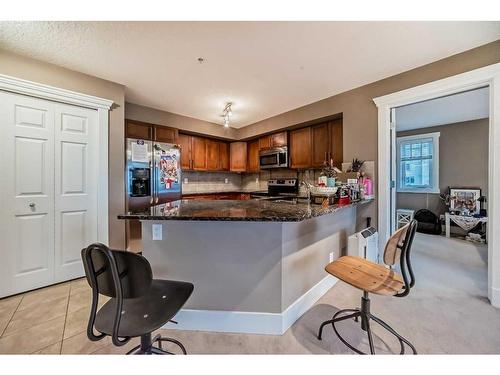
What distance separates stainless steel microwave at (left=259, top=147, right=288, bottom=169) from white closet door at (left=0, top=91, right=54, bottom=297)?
3.29m

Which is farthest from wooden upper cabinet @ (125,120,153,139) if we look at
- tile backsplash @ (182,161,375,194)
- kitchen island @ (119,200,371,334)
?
kitchen island @ (119,200,371,334)

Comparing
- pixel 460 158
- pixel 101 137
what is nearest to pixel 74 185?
pixel 101 137

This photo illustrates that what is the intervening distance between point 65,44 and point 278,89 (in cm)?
228

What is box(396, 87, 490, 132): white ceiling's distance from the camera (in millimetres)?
3328

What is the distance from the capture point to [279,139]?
4.33 meters

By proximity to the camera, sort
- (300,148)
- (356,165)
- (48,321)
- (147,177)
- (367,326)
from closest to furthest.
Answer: (367,326), (48,321), (356,165), (147,177), (300,148)

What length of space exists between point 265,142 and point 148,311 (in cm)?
395

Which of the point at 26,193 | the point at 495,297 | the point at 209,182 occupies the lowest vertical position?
the point at 495,297

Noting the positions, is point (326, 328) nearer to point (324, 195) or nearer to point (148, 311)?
point (324, 195)

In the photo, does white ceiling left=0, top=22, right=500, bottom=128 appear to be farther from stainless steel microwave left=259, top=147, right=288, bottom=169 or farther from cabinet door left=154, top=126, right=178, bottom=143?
stainless steel microwave left=259, top=147, right=288, bottom=169

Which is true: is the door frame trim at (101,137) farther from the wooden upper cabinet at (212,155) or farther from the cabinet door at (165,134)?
the wooden upper cabinet at (212,155)

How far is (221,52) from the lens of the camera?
2068 mm
